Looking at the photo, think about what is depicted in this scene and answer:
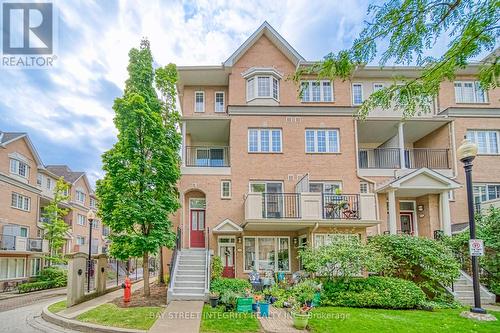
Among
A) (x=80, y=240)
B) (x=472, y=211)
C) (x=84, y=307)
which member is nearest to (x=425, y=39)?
(x=472, y=211)

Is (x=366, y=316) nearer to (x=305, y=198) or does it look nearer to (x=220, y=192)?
(x=305, y=198)

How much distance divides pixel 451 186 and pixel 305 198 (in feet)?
25.0

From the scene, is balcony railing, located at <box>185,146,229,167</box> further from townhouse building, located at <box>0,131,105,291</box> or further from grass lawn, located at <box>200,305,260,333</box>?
townhouse building, located at <box>0,131,105,291</box>

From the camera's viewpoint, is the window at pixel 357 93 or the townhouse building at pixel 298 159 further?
the window at pixel 357 93

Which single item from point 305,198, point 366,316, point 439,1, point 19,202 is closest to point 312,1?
point 439,1

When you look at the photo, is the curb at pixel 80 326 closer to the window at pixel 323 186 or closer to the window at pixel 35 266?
the window at pixel 323 186

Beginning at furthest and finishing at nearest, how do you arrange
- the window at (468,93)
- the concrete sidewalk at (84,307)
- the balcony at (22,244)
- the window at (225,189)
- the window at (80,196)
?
the window at (80,196)
the balcony at (22,244)
the window at (468,93)
the window at (225,189)
the concrete sidewalk at (84,307)

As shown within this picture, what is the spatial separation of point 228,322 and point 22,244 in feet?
75.9

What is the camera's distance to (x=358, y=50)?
20.1 feet

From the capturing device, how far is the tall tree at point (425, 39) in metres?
5.27

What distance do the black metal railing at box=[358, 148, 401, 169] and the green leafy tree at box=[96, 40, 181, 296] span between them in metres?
12.3

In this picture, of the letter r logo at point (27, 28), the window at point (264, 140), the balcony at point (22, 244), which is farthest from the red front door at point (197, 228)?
the balcony at point (22, 244)

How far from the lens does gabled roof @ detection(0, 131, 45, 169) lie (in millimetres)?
27028

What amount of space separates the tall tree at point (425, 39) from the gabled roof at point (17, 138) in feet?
94.4
